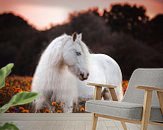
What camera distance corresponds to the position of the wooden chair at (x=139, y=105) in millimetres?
3182

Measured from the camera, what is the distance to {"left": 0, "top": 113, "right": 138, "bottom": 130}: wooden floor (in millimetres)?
4930

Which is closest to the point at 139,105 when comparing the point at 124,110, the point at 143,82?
the point at 124,110

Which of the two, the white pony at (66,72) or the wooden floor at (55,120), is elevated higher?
the white pony at (66,72)

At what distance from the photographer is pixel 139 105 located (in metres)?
3.27

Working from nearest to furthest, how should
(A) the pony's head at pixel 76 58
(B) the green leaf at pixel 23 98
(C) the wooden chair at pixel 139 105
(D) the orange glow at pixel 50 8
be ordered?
1. (B) the green leaf at pixel 23 98
2. (C) the wooden chair at pixel 139 105
3. (A) the pony's head at pixel 76 58
4. (D) the orange glow at pixel 50 8

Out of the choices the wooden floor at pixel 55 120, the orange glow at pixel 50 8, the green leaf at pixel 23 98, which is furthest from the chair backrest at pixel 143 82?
the green leaf at pixel 23 98

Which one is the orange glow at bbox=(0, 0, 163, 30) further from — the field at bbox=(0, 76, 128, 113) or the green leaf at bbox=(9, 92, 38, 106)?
the green leaf at bbox=(9, 92, 38, 106)

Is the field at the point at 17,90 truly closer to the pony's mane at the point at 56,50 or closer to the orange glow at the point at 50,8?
the pony's mane at the point at 56,50

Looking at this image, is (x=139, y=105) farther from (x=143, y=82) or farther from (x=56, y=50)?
(x=56, y=50)

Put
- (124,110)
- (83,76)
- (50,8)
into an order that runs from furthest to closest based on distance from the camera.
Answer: (50,8) → (83,76) → (124,110)

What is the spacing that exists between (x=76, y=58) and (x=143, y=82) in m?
1.45

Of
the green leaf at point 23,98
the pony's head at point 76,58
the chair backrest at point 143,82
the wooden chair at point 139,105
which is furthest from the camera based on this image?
the pony's head at point 76,58

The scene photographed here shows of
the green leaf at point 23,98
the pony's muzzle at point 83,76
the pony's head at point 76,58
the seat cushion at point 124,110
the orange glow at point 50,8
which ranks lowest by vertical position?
the seat cushion at point 124,110

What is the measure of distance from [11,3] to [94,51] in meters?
Result: 1.46
